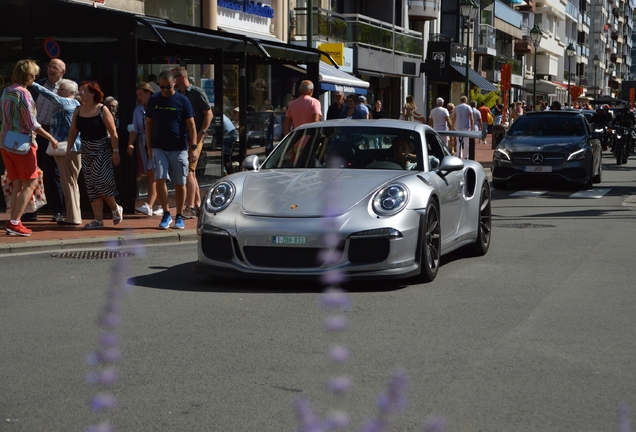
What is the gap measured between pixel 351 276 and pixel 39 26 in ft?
25.7

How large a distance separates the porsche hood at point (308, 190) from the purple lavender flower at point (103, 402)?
11.0 ft

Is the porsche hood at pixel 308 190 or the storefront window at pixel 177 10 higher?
the storefront window at pixel 177 10

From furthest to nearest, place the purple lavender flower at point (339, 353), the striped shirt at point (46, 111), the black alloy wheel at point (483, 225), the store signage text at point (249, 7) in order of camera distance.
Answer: the store signage text at point (249, 7), the striped shirt at point (46, 111), the black alloy wheel at point (483, 225), the purple lavender flower at point (339, 353)

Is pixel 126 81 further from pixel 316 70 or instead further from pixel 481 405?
pixel 481 405

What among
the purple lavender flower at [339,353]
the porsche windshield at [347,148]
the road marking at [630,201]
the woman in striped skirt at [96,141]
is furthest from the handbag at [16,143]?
the road marking at [630,201]

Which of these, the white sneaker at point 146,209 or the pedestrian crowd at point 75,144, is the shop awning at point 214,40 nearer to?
the pedestrian crowd at point 75,144

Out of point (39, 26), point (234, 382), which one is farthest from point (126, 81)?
point (234, 382)

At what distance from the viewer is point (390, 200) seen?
8.65 metres

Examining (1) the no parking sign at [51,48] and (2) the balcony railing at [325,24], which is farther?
(2) the balcony railing at [325,24]

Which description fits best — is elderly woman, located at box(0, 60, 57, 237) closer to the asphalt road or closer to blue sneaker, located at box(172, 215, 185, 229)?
the asphalt road

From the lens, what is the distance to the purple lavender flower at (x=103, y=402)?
5.08m

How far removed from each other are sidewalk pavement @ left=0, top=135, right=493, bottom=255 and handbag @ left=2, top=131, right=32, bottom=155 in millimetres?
922

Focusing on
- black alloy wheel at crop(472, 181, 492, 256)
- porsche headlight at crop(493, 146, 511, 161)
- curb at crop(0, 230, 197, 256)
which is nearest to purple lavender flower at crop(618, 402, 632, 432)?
black alloy wheel at crop(472, 181, 492, 256)

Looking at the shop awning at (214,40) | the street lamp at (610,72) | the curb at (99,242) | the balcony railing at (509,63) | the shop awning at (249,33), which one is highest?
the street lamp at (610,72)
